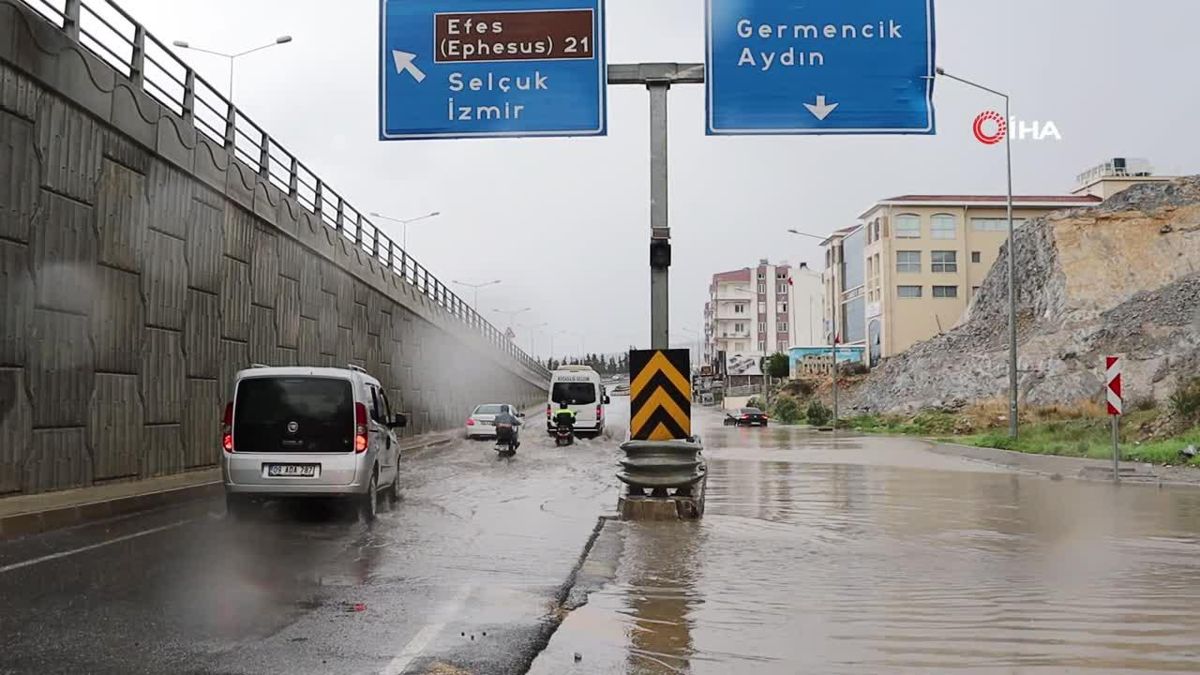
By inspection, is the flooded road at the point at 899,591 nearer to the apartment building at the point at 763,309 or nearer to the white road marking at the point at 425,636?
the white road marking at the point at 425,636

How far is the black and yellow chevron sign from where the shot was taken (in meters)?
13.7

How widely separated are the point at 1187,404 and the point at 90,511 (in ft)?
94.6

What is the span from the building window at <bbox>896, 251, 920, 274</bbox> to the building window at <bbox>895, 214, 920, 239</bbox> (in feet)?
4.33

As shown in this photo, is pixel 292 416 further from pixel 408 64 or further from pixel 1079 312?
pixel 1079 312

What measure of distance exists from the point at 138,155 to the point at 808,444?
28508 mm

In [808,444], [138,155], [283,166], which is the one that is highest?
[283,166]

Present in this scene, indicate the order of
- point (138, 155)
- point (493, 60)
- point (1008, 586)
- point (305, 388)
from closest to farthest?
point (1008, 586)
point (305, 388)
point (493, 60)
point (138, 155)

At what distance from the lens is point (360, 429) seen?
13.4 metres

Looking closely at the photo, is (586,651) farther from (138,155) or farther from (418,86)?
(138,155)

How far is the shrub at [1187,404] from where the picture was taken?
31.2 metres

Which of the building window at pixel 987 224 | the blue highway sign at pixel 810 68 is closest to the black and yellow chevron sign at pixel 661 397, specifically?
the blue highway sign at pixel 810 68

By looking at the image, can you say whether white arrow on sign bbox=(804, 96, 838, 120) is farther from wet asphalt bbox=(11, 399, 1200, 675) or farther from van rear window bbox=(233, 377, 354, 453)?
van rear window bbox=(233, 377, 354, 453)

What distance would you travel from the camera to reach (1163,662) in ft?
21.5

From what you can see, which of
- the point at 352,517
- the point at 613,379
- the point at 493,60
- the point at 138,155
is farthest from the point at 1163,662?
the point at 613,379
